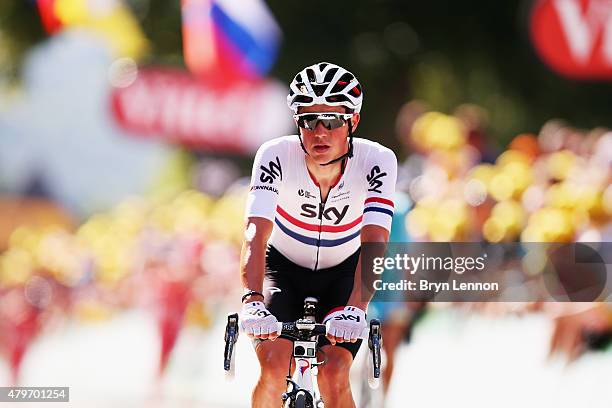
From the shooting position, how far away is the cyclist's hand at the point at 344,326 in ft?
13.9

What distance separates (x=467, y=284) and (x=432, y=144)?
2.30 m

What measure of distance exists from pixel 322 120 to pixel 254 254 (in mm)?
648

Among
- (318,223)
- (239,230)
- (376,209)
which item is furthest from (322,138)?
(239,230)

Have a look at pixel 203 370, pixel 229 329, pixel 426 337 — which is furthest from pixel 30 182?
pixel 229 329

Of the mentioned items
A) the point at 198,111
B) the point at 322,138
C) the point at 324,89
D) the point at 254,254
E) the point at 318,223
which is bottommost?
the point at 254,254

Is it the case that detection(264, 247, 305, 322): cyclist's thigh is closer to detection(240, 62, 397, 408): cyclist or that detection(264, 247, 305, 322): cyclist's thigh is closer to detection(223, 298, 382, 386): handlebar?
detection(240, 62, 397, 408): cyclist

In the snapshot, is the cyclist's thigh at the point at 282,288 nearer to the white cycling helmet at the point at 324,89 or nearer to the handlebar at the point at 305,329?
the handlebar at the point at 305,329

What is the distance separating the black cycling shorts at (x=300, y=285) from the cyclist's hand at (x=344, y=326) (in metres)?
0.87

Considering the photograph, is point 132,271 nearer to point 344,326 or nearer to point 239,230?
point 239,230

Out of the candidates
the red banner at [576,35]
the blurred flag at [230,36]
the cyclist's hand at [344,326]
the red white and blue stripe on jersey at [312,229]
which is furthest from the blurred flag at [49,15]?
the cyclist's hand at [344,326]

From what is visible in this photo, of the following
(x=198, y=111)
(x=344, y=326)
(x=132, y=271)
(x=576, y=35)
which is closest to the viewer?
(x=344, y=326)

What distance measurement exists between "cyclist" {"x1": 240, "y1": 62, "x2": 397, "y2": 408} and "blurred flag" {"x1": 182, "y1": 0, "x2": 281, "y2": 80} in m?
9.62

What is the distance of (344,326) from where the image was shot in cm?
427

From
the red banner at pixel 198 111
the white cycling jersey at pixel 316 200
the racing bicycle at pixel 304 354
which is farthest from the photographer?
the red banner at pixel 198 111
